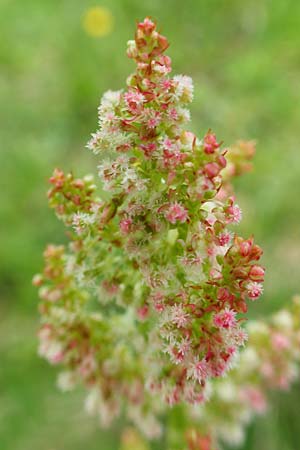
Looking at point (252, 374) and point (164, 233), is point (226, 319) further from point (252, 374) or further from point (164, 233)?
point (252, 374)

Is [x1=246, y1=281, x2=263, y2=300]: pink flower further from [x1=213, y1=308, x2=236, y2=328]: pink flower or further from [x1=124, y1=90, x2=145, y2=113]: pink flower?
[x1=124, y1=90, x2=145, y2=113]: pink flower

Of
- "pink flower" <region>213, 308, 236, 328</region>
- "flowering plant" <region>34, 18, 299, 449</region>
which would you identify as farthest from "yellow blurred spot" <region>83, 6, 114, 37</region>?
"pink flower" <region>213, 308, 236, 328</region>

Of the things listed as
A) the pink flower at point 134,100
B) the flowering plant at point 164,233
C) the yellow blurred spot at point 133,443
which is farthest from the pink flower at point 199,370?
the yellow blurred spot at point 133,443

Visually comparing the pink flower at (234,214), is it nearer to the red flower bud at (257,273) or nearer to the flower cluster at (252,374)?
the red flower bud at (257,273)

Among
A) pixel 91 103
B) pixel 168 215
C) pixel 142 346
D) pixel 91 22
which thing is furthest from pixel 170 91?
pixel 91 22

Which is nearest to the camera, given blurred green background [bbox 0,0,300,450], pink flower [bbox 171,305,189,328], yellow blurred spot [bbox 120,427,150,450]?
pink flower [bbox 171,305,189,328]
